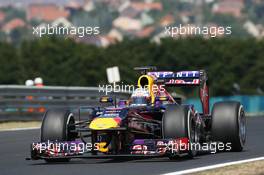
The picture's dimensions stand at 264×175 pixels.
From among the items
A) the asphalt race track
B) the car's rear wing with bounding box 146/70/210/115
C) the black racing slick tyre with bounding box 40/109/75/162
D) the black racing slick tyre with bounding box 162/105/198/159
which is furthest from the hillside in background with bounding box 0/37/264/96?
the black racing slick tyre with bounding box 162/105/198/159

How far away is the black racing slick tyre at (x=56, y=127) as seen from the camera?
13922 millimetres

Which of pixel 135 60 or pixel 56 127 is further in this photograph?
pixel 135 60

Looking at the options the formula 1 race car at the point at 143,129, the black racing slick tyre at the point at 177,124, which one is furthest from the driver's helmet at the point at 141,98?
the black racing slick tyre at the point at 177,124

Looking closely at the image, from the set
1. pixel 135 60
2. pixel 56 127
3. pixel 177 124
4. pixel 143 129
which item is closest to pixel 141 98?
pixel 143 129

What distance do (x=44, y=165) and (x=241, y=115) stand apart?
391 cm

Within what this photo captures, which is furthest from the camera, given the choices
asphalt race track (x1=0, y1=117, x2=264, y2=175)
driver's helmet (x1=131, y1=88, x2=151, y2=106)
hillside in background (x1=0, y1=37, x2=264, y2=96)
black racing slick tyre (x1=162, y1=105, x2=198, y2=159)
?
hillside in background (x1=0, y1=37, x2=264, y2=96)

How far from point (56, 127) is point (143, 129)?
1359mm

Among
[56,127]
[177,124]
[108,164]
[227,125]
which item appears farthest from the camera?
[227,125]

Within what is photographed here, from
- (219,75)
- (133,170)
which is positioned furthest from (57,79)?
(133,170)

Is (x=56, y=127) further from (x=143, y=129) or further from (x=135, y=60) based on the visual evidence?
(x=135, y=60)

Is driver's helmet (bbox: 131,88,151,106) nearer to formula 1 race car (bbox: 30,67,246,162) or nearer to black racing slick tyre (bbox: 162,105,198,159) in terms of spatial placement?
formula 1 race car (bbox: 30,67,246,162)

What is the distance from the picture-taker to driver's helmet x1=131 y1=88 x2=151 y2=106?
14.8 metres

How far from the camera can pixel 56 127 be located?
14.0 meters

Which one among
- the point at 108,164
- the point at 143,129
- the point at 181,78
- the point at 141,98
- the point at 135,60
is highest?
the point at 135,60
